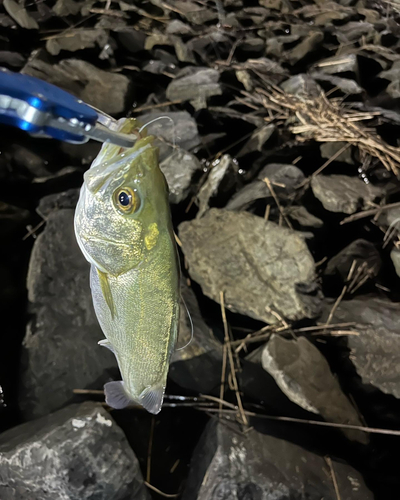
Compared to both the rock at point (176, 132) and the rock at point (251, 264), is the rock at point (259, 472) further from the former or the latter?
the rock at point (176, 132)

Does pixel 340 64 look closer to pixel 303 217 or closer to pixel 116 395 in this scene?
pixel 303 217

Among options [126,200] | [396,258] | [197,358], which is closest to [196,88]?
[396,258]

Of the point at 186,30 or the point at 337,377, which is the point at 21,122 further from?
the point at 186,30

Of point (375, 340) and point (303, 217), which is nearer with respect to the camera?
point (375, 340)

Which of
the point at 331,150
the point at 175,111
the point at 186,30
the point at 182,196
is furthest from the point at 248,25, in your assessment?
the point at 182,196

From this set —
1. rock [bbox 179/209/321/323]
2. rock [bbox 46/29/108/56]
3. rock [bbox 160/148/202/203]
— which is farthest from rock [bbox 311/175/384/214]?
rock [bbox 46/29/108/56]

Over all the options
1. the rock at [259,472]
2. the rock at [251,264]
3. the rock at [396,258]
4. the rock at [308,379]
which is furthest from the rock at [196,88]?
the rock at [259,472]

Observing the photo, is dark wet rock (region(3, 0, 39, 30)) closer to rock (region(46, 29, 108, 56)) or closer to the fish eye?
rock (region(46, 29, 108, 56))
